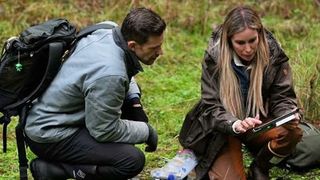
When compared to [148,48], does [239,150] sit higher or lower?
lower

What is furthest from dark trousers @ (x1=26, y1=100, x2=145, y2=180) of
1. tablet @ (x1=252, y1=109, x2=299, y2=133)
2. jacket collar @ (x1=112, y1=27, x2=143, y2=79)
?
tablet @ (x1=252, y1=109, x2=299, y2=133)

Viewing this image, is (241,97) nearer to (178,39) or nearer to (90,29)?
(90,29)

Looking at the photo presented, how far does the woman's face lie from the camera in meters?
3.83

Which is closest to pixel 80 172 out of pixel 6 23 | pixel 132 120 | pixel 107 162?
pixel 107 162

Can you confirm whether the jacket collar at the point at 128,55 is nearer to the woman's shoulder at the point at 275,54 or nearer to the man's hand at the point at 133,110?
the man's hand at the point at 133,110

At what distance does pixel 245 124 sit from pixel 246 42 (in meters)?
0.52

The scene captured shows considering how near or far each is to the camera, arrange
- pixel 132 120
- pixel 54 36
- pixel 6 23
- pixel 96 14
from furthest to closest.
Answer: pixel 96 14 < pixel 6 23 < pixel 132 120 < pixel 54 36

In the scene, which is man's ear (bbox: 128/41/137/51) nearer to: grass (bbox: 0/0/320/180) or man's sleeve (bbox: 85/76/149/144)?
man's sleeve (bbox: 85/76/149/144)

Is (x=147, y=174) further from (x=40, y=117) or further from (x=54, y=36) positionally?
(x=54, y=36)

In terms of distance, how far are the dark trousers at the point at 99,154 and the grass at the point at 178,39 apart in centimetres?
81

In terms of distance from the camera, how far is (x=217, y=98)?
402 centimetres

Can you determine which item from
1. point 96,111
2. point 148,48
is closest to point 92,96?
point 96,111

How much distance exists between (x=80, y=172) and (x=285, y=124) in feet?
4.02

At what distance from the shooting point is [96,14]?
8.09 m
